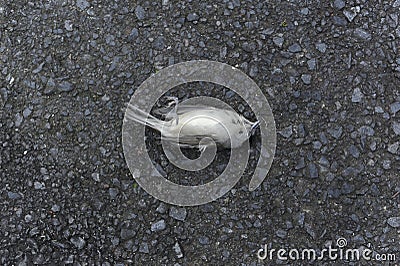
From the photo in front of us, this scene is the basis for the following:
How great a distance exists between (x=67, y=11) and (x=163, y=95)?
66 centimetres

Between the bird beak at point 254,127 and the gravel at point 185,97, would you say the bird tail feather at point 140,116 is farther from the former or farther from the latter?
the bird beak at point 254,127

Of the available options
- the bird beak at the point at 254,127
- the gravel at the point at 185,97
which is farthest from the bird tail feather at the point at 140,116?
the bird beak at the point at 254,127

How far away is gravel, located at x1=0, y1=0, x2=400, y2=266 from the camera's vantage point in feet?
8.29

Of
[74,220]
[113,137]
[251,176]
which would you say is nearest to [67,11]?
[113,137]

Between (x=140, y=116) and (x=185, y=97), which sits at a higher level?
(x=185, y=97)

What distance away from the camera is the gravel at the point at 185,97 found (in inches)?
99.4

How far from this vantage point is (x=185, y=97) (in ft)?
8.65

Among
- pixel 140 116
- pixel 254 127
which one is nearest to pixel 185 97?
pixel 140 116

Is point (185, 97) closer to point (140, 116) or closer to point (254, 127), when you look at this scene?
point (140, 116)

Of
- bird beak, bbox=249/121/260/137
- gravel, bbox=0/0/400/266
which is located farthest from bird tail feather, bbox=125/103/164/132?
bird beak, bbox=249/121/260/137

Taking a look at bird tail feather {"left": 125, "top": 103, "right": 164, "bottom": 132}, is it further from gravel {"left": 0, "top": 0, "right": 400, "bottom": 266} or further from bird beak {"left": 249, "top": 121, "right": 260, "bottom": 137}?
bird beak {"left": 249, "top": 121, "right": 260, "bottom": 137}

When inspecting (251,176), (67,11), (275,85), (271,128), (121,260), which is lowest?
(121,260)

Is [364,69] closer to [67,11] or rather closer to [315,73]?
[315,73]

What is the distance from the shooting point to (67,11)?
2.74 metres
